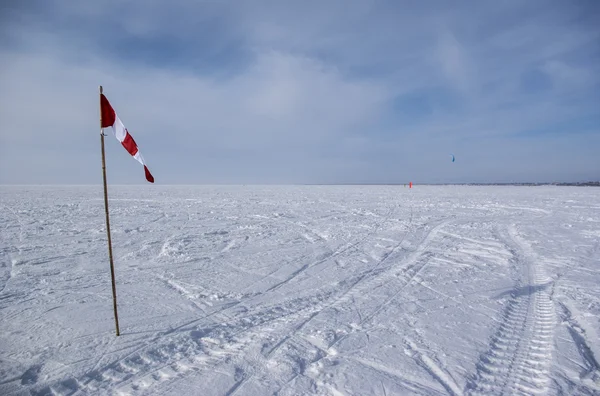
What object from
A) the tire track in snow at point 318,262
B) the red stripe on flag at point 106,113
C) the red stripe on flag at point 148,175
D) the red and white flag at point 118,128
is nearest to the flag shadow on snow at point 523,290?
the tire track in snow at point 318,262

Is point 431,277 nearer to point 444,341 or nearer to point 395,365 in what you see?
point 444,341

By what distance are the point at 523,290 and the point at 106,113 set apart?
666cm

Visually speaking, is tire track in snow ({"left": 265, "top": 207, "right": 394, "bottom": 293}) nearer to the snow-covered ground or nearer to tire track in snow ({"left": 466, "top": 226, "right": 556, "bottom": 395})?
the snow-covered ground

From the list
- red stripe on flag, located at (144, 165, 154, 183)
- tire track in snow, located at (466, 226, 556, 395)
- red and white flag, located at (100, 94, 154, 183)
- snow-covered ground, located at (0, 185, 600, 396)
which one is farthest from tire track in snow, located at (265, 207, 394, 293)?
tire track in snow, located at (466, 226, 556, 395)

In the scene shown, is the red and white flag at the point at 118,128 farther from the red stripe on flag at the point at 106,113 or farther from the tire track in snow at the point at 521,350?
the tire track in snow at the point at 521,350

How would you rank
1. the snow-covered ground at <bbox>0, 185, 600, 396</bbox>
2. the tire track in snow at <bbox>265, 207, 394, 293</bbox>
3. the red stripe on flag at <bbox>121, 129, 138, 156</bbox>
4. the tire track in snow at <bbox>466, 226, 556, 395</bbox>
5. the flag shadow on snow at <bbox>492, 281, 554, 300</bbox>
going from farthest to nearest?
the tire track in snow at <bbox>265, 207, 394, 293</bbox>
the flag shadow on snow at <bbox>492, 281, 554, 300</bbox>
the red stripe on flag at <bbox>121, 129, 138, 156</bbox>
the snow-covered ground at <bbox>0, 185, 600, 396</bbox>
the tire track in snow at <bbox>466, 226, 556, 395</bbox>

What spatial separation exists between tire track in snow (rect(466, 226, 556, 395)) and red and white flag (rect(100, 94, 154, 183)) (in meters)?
4.26

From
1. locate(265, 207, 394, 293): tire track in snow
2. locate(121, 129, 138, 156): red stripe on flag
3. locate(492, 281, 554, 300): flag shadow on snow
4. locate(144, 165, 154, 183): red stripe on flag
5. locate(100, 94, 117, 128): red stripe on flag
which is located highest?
locate(100, 94, 117, 128): red stripe on flag

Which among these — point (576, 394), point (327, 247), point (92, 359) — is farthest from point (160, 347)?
point (327, 247)

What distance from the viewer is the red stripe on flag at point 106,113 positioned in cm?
353

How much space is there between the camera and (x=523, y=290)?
5262 millimetres

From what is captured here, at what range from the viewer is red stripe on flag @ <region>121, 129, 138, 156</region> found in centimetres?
374

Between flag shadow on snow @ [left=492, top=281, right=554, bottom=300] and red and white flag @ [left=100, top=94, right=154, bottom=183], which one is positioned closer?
red and white flag @ [left=100, top=94, right=154, bottom=183]

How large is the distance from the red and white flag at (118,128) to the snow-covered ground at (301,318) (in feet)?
7.14
